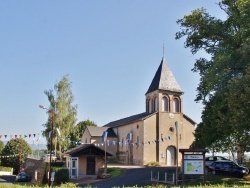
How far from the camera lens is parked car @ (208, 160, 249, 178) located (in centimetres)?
3341

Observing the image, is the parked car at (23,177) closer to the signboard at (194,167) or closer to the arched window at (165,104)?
the arched window at (165,104)

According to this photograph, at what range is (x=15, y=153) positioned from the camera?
64.2 m

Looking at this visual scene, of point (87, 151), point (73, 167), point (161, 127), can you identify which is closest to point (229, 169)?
point (87, 151)

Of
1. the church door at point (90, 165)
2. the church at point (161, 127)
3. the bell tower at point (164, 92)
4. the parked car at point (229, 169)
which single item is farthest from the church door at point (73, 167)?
the parked car at point (229, 169)

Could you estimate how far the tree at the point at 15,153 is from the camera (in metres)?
63.9

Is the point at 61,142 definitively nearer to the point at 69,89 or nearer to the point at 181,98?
the point at 69,89

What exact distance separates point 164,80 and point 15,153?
30254mm

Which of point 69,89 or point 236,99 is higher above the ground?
point 69,89

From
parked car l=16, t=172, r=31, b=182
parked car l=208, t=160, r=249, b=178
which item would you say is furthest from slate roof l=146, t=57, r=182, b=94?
parked car l=16, t=172, r=31, b=182

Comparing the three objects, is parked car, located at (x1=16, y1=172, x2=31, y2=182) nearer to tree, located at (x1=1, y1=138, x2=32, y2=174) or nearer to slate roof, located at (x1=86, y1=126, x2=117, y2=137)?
tree, located at (x1=1, y1=138, x2=32, y2=174)

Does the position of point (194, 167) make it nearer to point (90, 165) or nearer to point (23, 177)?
point (90, 165)

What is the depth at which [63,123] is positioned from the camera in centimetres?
5625

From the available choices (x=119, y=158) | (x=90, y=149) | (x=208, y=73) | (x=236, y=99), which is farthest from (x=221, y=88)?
(x=119, y=158)

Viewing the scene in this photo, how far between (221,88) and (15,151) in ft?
148
